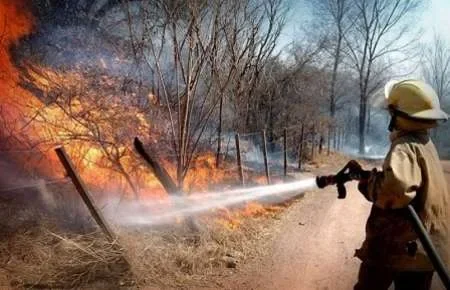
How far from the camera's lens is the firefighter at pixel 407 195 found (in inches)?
106

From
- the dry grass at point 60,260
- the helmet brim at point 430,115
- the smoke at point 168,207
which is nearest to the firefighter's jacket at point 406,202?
the helmet brim at point 430,115

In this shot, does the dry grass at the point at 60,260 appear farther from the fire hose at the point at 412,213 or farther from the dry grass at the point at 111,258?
the fire hose at the point at 412,213

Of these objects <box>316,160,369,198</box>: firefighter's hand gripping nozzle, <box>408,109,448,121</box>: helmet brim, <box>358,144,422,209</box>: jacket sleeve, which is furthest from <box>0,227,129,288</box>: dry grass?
<box>408,109,448,121</box>: helmet brim

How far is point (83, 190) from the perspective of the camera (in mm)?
5523

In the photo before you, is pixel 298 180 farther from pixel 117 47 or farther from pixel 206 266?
pixel 206 266

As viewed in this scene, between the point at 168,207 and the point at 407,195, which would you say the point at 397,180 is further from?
the point at 168,207

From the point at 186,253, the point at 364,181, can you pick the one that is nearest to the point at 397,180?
the point at 364,181

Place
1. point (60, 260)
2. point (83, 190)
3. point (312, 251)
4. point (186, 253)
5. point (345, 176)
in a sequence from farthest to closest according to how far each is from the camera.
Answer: point (312, 251) → point (186, 253) → point (83, 190) → point (60, 260) → point (345, 176)

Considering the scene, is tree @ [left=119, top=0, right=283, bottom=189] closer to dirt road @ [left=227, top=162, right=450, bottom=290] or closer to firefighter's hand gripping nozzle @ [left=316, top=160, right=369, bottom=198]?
dirt road @ [left=227, top=162, right=450, bottom=290]

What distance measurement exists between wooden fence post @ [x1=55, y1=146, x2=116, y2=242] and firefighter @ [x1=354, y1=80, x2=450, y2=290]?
365 cm

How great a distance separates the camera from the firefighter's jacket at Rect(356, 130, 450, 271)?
8.75 feet

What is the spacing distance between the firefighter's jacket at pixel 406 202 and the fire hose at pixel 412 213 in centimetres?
7

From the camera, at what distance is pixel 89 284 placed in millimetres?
5039

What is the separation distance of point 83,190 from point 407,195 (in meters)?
4.16
